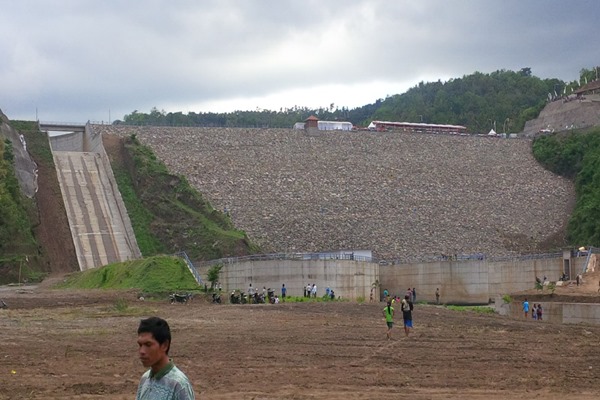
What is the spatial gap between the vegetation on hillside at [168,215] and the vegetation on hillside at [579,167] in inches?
996

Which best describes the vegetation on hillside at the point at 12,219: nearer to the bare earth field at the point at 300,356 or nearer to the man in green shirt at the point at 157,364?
the bare earth field at the point at 300,356

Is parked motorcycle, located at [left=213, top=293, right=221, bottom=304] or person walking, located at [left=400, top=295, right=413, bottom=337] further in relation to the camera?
parked motorcycle, located at [left=213, top=293, right=221, bottom=304]

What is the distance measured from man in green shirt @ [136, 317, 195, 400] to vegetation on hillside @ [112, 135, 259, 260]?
48231 mm

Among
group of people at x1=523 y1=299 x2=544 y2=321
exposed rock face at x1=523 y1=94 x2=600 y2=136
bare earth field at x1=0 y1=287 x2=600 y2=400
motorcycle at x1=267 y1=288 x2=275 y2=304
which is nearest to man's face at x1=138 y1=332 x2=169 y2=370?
bare earth field at x1=0 y1=287 x2=600 y2=400

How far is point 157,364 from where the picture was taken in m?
6.52

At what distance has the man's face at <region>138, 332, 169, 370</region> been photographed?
→ 6.49 meters

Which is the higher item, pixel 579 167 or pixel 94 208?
pixel 579 167

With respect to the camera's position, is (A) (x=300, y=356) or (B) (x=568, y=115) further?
(B) (x=568, y=115)

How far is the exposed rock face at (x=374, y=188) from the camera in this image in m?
63.0

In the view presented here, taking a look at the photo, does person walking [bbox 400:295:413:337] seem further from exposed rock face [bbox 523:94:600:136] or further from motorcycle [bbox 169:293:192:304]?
exposed rock face [bbox 523:94:600:136]

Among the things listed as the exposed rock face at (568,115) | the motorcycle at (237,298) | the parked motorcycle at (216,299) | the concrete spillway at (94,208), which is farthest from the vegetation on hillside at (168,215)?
the exposed rock face at (568,115)

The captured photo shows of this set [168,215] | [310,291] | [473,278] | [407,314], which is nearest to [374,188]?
[168,215]

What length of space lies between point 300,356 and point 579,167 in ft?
219

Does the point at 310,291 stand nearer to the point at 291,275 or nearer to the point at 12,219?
the point at 291,275
